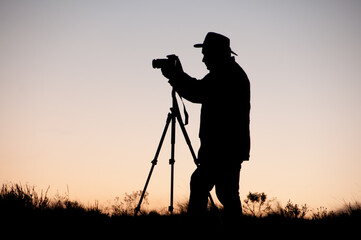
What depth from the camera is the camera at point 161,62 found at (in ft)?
14.5

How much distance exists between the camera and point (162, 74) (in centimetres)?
446

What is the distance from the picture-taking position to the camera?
14.5ft

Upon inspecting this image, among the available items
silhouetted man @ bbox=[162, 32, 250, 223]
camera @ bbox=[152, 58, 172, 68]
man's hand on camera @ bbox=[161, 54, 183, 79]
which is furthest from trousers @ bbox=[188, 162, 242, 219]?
camera @ bbox=[152, 58, 172, 68]

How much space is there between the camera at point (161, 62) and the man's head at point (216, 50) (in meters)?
0.50

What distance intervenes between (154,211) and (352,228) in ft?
11.4

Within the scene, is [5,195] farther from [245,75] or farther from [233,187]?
[245,75]

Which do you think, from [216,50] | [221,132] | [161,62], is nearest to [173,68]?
[161,62]

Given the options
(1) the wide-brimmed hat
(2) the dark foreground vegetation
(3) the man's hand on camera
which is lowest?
(2) the dark foreground vegetation

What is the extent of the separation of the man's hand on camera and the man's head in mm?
389

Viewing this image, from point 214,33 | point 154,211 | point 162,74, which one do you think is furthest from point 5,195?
point 214,33

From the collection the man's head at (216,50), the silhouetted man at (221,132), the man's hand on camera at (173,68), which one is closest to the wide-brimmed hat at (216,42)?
the man's head at (216,50)

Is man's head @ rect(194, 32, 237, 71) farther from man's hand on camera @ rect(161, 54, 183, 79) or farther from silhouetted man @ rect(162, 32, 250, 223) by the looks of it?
man's hand on camera @ rect(161, 54, 183, 79)

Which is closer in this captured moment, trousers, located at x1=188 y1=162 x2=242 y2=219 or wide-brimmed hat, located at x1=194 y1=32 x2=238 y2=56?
trousers, located at x1=188 y1=162 x2=242 y2=219

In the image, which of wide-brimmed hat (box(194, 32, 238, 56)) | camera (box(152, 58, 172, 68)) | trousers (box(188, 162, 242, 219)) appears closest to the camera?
trousers (box(188, 162, 242, 219))
